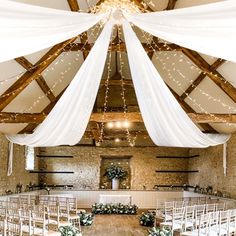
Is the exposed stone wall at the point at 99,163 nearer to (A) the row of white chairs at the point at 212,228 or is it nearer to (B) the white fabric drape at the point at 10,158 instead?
(B) the white fabric drape at the point at 10,158

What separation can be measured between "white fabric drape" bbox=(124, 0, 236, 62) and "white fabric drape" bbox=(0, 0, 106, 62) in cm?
60

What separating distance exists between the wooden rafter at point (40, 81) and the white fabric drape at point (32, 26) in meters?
4.45

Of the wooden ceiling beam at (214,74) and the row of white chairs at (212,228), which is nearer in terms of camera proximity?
the row of white chairs at (212,228)

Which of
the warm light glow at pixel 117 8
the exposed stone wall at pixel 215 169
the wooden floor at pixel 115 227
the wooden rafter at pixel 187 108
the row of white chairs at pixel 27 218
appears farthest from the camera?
the wooden rafter at pixel 187 108

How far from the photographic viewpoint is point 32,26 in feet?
12.1

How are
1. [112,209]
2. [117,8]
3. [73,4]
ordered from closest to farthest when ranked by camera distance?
1. [117,8]
2. [73,4]
3. [112,209]

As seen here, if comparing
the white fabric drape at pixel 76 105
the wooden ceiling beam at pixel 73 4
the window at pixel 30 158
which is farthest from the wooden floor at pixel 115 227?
the wooden ceiling beam at pixel 73 4

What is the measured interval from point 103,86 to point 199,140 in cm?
707

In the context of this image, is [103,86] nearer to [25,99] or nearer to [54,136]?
[25,99]

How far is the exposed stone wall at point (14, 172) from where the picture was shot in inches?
468

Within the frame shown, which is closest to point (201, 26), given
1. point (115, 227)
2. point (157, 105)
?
point (157, 105)

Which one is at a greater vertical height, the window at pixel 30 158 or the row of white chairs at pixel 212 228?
the window at pixel 30 158

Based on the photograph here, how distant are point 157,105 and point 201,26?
331 centimetres

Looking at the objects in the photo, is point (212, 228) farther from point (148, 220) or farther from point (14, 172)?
point (14, 172)
